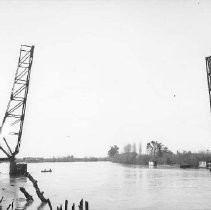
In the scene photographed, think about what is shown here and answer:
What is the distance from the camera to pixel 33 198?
28141 millimetres

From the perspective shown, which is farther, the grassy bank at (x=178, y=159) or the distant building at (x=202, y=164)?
the grassy bank at (x=178, y=159)

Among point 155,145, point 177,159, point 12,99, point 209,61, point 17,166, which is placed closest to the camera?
point 209,61

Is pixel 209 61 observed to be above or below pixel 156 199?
above

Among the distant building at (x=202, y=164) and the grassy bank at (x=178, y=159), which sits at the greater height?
the grassy bank at (x=178, y=159)

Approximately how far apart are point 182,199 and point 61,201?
34.4 ft

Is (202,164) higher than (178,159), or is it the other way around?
(178,159)

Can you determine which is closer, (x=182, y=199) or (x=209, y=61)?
(x=209, y=61)

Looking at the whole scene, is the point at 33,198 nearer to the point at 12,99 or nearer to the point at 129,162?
the point at 12,99

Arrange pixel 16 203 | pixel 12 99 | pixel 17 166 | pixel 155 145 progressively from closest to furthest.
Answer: pixel 16 203 < pixel 12 99 < pixel 17 166 < pixel 155 145

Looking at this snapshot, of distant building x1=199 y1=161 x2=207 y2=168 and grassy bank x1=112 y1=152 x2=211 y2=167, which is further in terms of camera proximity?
grassy bank x1=112 y1=152 x2=211 y2=167

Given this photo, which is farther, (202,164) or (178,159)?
(178,159)

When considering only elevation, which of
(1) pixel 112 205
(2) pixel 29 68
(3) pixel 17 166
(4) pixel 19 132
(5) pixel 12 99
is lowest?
(1) pixel 112 205

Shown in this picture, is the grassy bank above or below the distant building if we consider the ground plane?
above

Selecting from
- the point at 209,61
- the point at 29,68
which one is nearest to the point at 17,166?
the point at 29,68
